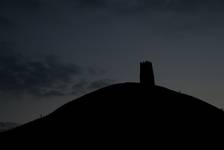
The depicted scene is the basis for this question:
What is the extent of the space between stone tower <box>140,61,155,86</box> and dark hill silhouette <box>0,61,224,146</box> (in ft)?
2.19

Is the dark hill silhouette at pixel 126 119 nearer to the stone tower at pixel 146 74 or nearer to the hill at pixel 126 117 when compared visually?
the hill at pixel 126 117

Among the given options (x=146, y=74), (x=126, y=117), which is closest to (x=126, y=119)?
(x=126, y=117)

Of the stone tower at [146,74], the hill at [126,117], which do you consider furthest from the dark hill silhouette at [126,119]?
the stone tower at [146,74]

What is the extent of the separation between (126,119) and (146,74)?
278 centimetres

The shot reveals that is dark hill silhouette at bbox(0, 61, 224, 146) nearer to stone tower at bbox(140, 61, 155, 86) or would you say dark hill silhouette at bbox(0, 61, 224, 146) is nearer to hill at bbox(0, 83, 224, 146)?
hill at bbox(0, 83, 224, 146)

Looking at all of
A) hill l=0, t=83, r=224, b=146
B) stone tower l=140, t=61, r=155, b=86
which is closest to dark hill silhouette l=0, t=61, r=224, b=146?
hill l=0, t=83, r=224, b=146

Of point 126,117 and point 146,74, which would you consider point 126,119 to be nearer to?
point 126,117

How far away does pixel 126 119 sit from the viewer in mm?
7320

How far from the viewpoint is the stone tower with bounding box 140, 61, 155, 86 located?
9558mm

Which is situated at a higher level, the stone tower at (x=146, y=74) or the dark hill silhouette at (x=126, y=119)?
the stone tower at (x=146, y=74)

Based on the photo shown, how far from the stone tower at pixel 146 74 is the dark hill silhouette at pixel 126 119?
2.19 feet

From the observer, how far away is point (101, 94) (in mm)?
8539

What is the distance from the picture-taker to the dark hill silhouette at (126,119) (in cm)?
704

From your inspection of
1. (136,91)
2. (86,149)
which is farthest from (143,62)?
(86,149)
